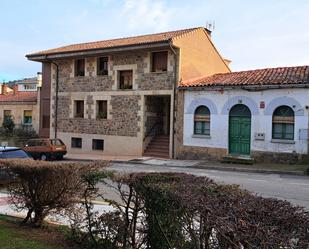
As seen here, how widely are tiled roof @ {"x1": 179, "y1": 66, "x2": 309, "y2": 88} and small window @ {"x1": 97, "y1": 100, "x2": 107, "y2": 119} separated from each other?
21.1 ft

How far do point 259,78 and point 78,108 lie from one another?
13.9m

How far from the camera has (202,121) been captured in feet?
80.6

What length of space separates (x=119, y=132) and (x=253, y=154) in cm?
945

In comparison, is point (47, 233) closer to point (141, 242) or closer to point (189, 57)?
point (141, 242)

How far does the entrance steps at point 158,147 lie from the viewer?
85.9 feet

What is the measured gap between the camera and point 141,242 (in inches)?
198

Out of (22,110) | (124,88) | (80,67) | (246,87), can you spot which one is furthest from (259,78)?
(22,110)

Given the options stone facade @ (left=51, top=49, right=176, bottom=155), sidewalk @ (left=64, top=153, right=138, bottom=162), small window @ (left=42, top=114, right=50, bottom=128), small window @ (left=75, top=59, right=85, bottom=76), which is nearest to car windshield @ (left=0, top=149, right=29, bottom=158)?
sidewalk @ (left=64, top=153, right=138, bottom=162)

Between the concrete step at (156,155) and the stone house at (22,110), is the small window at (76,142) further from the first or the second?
the concrete step at (156,155)

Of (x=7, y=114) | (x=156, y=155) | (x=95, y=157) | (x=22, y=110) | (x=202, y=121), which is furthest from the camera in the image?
(x=7, y=114)

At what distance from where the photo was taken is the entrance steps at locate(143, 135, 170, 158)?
26.2 m

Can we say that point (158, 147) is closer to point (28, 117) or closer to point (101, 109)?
point (101, 109)

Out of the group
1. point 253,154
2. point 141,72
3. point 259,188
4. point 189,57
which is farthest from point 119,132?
point 259,188

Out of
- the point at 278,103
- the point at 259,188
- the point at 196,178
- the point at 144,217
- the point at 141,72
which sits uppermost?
the point at 141,72
